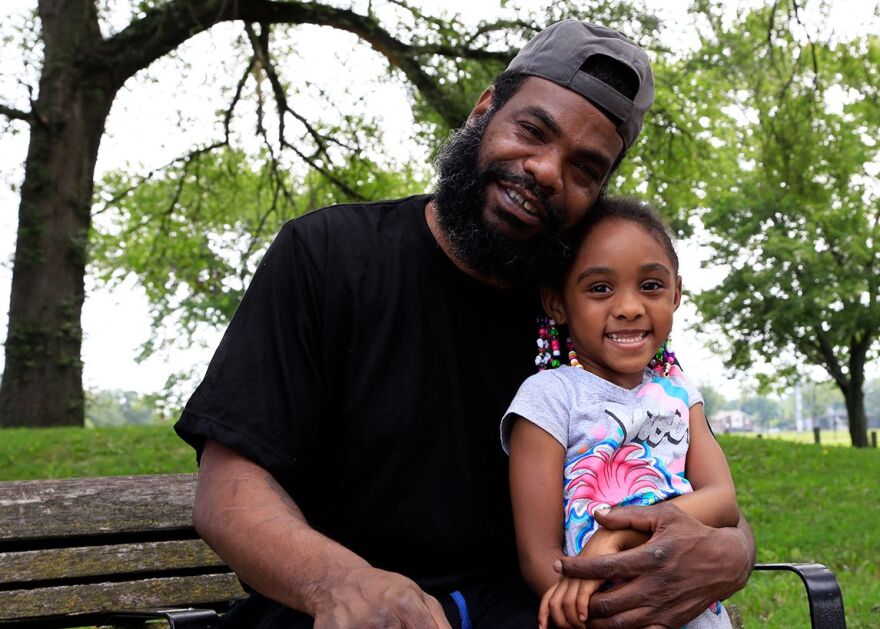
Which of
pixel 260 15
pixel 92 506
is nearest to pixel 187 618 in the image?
pixel 92 506

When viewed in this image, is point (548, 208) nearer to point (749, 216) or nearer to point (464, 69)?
point (464, 69)

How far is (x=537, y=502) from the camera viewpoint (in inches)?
97.8

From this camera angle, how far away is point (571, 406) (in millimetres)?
2574

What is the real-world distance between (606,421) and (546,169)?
681mm

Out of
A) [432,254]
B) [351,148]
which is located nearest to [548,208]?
[432,254]

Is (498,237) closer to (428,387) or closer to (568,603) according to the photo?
(428,387)

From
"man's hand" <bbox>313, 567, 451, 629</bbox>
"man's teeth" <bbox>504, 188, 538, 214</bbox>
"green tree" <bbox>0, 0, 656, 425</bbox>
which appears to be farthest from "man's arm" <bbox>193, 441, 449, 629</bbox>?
"green tree" <bbox>0, 0, 656, 425</bbox>

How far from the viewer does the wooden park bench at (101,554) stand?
10.1ft

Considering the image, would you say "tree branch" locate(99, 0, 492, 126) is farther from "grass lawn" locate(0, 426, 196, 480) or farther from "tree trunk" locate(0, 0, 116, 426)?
"grass lawn" locate(0, 426, 196, 480)

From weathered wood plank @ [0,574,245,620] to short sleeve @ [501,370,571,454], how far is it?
4.07ft

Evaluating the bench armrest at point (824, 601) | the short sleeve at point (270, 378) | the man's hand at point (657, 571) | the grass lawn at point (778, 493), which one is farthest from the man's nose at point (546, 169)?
the grass lawn at point (778, 493)

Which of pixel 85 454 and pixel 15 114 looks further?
pixel 15 114

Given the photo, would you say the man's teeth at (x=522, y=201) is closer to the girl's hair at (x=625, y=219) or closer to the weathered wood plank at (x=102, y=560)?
the girl's hair at (x=625, y=219)

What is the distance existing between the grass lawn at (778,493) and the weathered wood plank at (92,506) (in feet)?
13.4
